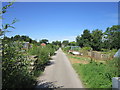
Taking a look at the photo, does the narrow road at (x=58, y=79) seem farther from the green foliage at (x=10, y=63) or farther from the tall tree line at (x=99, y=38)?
the tall tree line at (x=99, y=38)

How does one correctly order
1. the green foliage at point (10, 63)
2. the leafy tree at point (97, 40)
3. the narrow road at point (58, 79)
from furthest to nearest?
the leafy tree at point (97, 40) → the narrow road at point (58, 79) → the green foliage at point (10, 63)

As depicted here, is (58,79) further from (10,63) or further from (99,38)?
(99,38)

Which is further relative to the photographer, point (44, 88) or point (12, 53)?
point (44, 88)

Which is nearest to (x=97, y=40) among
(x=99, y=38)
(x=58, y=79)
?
(x=99, y=38)

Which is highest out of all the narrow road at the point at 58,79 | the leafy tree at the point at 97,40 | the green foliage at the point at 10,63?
the leafy tree at the point at 97,40

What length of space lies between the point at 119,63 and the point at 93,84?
1544 mm

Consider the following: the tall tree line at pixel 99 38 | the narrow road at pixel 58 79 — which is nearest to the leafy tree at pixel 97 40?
the tall tree line at pixel 99 38

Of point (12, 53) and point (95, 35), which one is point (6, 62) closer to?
point (12, 53)

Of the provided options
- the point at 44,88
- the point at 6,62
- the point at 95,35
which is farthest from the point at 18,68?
the point at 95,35

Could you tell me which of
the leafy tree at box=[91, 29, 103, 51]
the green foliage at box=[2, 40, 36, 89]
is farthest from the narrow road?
the leafy tree at box=[91, 29, 103, 51]

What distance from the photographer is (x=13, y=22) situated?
2232mm

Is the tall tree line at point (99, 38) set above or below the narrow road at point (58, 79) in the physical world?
above

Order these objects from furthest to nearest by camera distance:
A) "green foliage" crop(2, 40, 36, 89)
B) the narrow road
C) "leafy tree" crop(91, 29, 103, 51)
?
"leafy tree" crop(91, 29, 103, 51)
the narrow road
"green foliage" crop(2, 40, 36, 89)

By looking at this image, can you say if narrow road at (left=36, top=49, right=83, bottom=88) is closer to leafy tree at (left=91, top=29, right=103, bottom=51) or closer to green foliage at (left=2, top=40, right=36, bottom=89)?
green foliage at (left=2, top=40, right=36, bottom=89)
